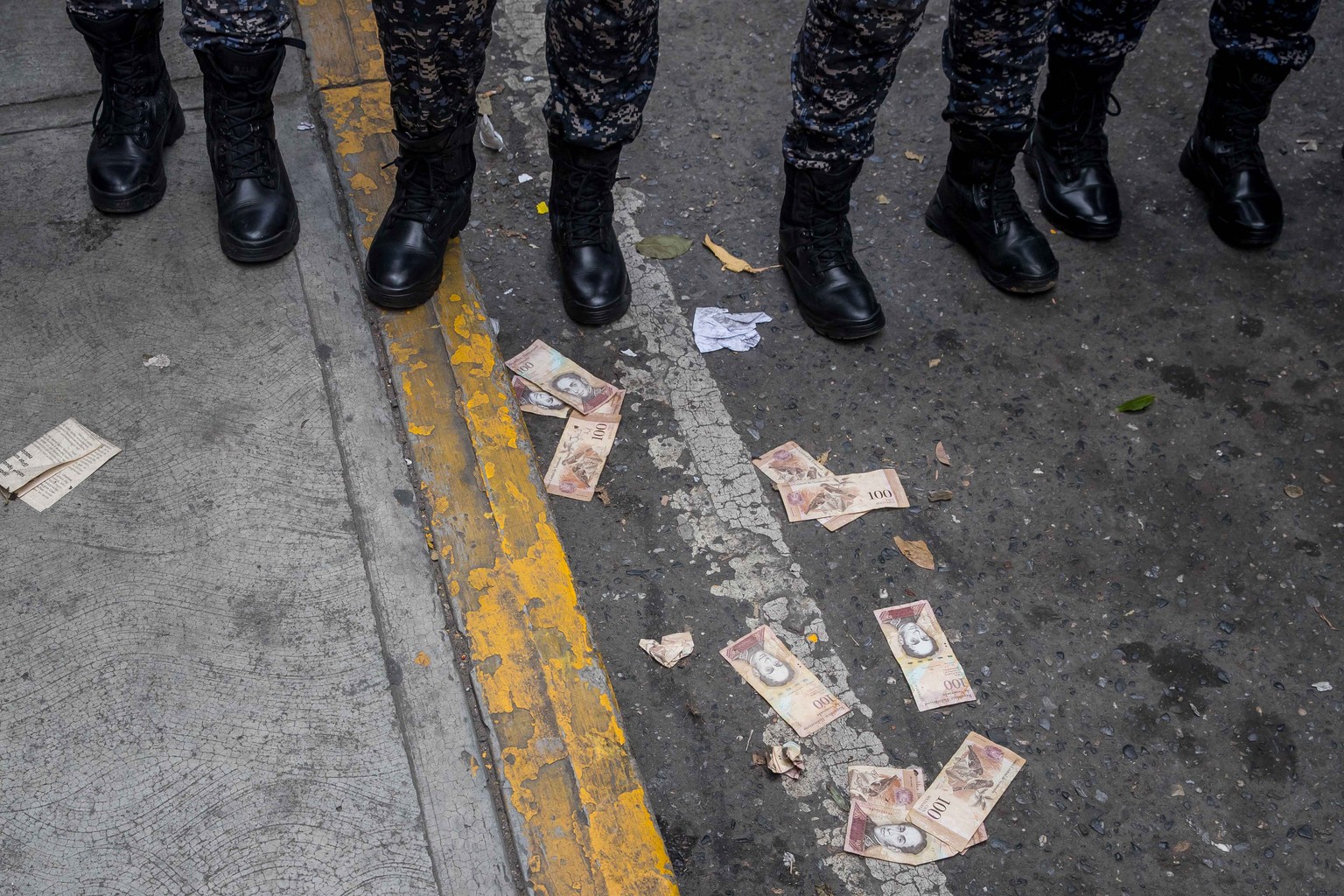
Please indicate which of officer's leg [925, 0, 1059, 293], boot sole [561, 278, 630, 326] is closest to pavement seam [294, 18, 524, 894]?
boot sole [561, 278, 630, 326]

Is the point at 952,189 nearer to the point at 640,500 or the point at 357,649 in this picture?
the point at 640,500

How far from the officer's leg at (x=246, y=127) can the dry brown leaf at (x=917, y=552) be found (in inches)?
66.7

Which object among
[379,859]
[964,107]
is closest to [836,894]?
[379,859]

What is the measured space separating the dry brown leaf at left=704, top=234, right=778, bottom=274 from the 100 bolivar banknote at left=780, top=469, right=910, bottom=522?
720 mm

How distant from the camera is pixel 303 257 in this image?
258 cm

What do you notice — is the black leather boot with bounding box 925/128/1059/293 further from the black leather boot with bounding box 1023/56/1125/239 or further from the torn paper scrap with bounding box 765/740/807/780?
the torn paper scrap with bounding box 765/740/807/780

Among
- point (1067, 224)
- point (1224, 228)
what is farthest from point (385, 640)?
point (1224, 228)

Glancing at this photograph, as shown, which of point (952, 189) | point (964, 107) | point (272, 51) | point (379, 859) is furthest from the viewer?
point (952, 189)

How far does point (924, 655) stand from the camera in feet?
6.93

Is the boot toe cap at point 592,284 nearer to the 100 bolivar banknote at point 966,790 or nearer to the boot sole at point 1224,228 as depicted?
the 100 bolivar banknote at point 966,790

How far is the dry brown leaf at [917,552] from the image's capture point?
226cm

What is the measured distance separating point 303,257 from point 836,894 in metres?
1.95

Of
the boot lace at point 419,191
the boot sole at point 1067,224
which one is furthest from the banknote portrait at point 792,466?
the boot sole at point 1067,224

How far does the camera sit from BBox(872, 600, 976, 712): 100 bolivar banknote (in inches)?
81.2
